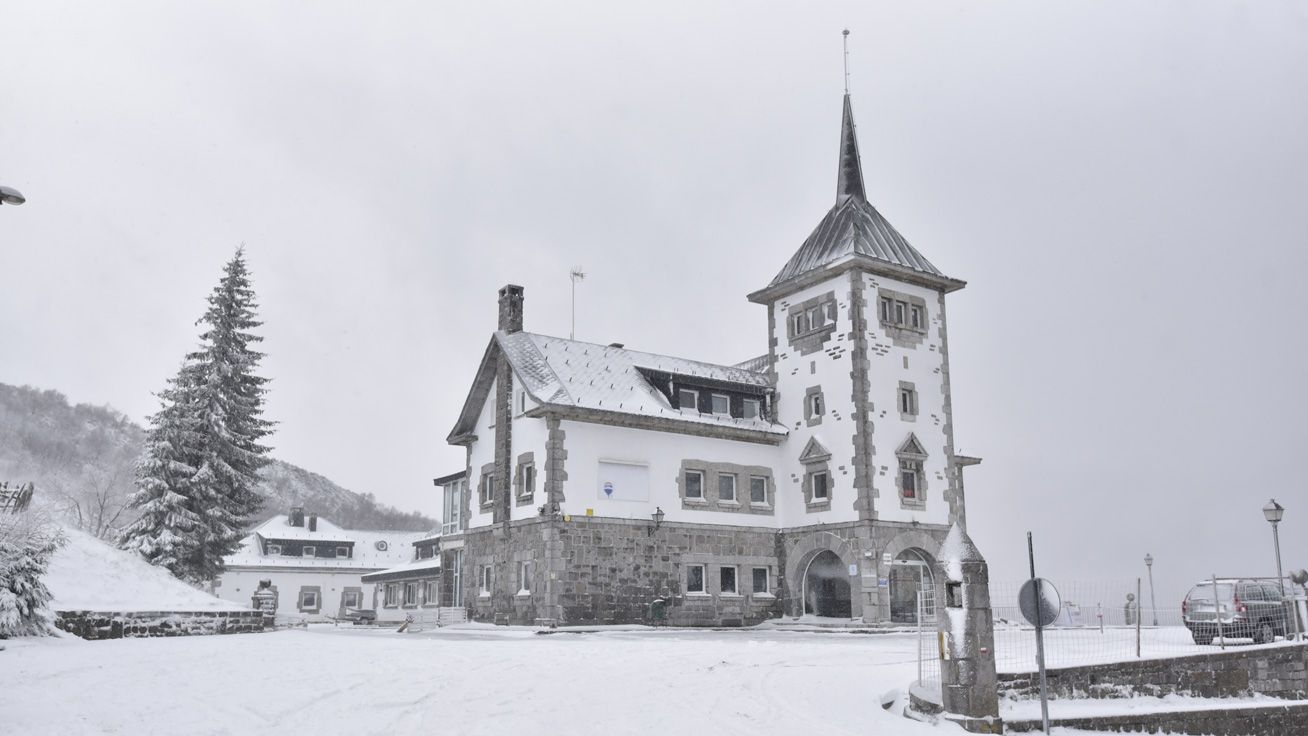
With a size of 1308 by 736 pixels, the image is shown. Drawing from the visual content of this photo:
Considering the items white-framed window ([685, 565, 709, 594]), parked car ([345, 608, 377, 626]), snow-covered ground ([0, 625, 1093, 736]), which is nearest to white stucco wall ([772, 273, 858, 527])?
white-framed window ([685, 565, 709, 594])

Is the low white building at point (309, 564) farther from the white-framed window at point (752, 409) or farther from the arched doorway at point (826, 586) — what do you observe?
the arched doorway at point (826, 586)

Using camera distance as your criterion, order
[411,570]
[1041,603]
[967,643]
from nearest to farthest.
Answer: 1. [1041,603]
2. [967,643]
3. [411,570]

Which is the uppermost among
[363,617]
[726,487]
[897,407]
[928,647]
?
[897,407]

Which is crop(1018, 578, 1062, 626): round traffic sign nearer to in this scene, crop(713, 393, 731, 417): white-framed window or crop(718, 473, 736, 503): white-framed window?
crop(718, 473, 736, 503): white-framed window

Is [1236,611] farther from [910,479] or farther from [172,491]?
[172,491]

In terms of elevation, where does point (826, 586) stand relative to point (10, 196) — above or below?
below

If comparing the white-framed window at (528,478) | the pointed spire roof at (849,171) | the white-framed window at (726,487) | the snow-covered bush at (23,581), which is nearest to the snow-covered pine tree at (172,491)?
the white-framed window at (528,478)

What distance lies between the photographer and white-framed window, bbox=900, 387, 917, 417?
35.8m

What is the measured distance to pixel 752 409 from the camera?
38.1 m

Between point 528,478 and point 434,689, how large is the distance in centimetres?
1983

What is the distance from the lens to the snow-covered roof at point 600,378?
3366cm

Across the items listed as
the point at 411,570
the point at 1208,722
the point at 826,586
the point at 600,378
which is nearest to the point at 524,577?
the point at 600,378

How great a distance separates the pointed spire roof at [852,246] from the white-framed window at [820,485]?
652cm

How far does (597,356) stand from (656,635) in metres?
11.5
